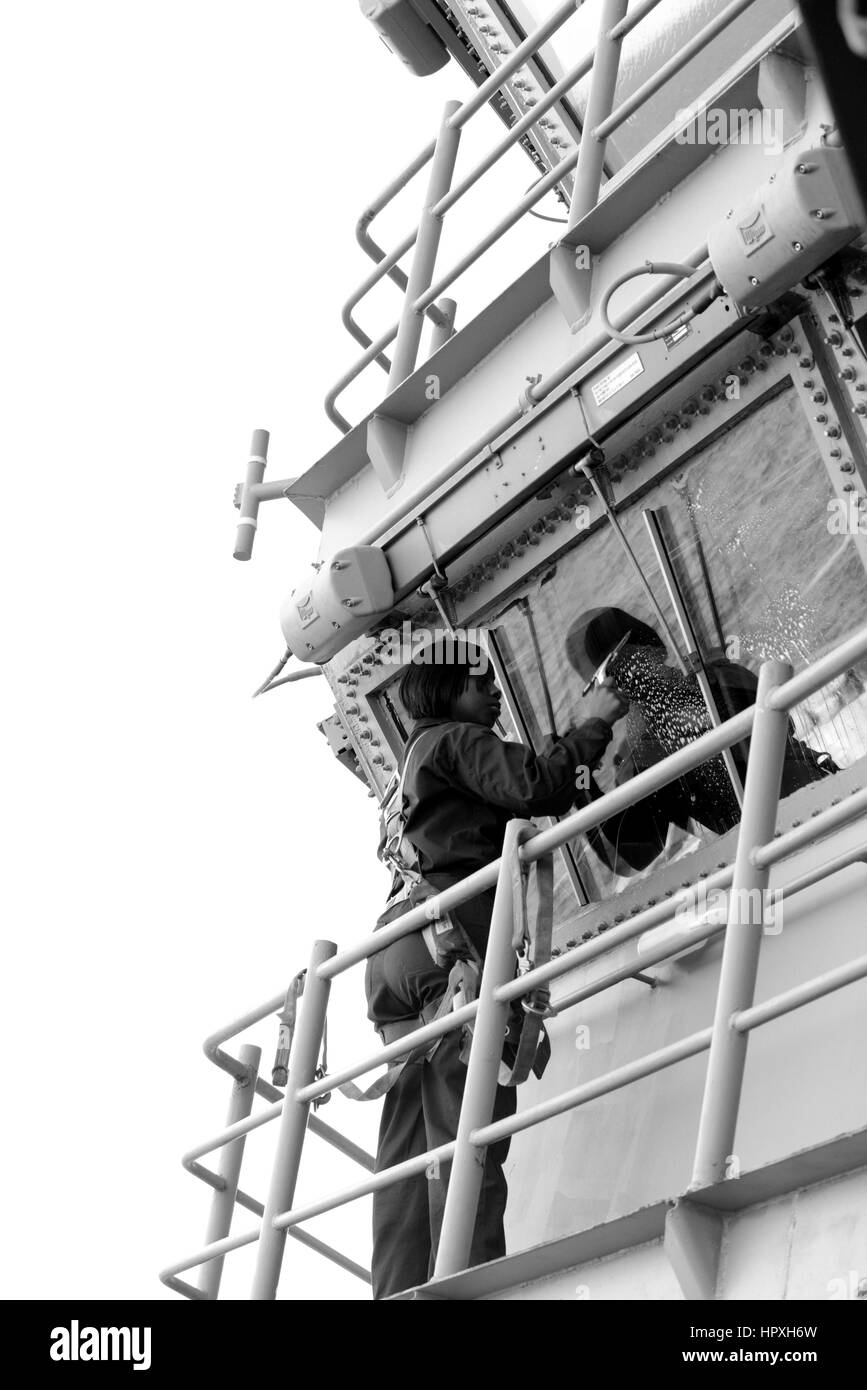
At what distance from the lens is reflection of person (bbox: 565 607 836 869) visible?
21.1 feet

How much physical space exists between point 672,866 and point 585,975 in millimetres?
685

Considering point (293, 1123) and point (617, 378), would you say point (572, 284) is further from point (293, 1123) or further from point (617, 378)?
point (293, 1123)

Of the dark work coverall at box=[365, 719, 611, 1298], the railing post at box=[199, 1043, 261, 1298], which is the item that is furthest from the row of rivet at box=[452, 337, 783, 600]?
the railing post at box=[199, 1043, 261, 1298]

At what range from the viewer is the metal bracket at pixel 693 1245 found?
3.86 metres

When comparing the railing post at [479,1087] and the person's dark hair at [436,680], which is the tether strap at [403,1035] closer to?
the railing post at [479,1087]

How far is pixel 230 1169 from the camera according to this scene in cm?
695

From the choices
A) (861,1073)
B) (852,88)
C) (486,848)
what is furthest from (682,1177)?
(852,88)

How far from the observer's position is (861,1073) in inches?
211

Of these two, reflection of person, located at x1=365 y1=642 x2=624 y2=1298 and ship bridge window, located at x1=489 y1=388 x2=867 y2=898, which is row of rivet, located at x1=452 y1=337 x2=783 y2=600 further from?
reflection of person, located at x1=365 y1=642 x2=624 y2=1298

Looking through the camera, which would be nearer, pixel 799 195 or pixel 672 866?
pixel 799 195

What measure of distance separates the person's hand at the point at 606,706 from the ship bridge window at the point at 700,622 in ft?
0.52

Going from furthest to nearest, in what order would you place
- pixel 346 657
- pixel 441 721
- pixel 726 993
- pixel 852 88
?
pixel 346 657, pixel 441 721, pixel 726 993, pixel 852 88

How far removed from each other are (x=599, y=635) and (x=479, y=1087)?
8.17ft
